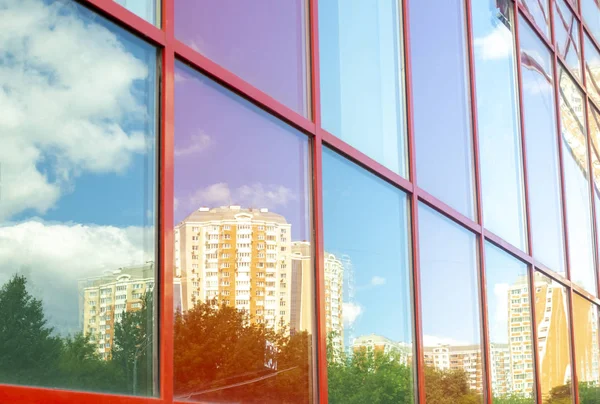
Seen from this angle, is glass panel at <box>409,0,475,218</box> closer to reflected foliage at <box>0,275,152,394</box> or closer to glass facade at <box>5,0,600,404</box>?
glass facade at <box>5,0,600,404</box>

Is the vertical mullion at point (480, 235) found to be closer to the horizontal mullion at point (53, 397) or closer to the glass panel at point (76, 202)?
the glass panel at point (76, 202)

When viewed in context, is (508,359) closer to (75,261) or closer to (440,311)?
(440,311)

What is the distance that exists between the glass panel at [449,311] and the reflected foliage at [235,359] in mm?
2623

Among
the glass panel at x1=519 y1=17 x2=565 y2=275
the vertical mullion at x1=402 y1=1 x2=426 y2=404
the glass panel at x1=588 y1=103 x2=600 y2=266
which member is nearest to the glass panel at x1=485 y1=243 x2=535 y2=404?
the glass panel at x1=519 y1=17 x2=565 y2=275

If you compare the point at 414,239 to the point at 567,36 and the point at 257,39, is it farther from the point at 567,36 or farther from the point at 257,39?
the point at 567,36

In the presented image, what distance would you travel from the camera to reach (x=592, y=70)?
19.2 m

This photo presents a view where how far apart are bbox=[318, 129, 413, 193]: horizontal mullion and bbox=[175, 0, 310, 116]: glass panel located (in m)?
0.35

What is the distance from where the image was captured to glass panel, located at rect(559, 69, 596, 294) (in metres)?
15.7

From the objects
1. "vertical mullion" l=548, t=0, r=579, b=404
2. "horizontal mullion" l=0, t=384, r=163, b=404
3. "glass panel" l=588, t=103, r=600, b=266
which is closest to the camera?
"horizontal mullion" l=0, t=384, r=163, b=404

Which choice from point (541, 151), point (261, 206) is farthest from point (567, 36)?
point (261, 206)

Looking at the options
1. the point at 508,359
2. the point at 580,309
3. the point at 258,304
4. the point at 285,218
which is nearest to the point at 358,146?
the point at 285,218

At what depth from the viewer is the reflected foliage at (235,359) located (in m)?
5.38

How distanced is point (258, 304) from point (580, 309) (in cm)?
1069

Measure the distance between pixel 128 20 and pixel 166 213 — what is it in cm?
108
